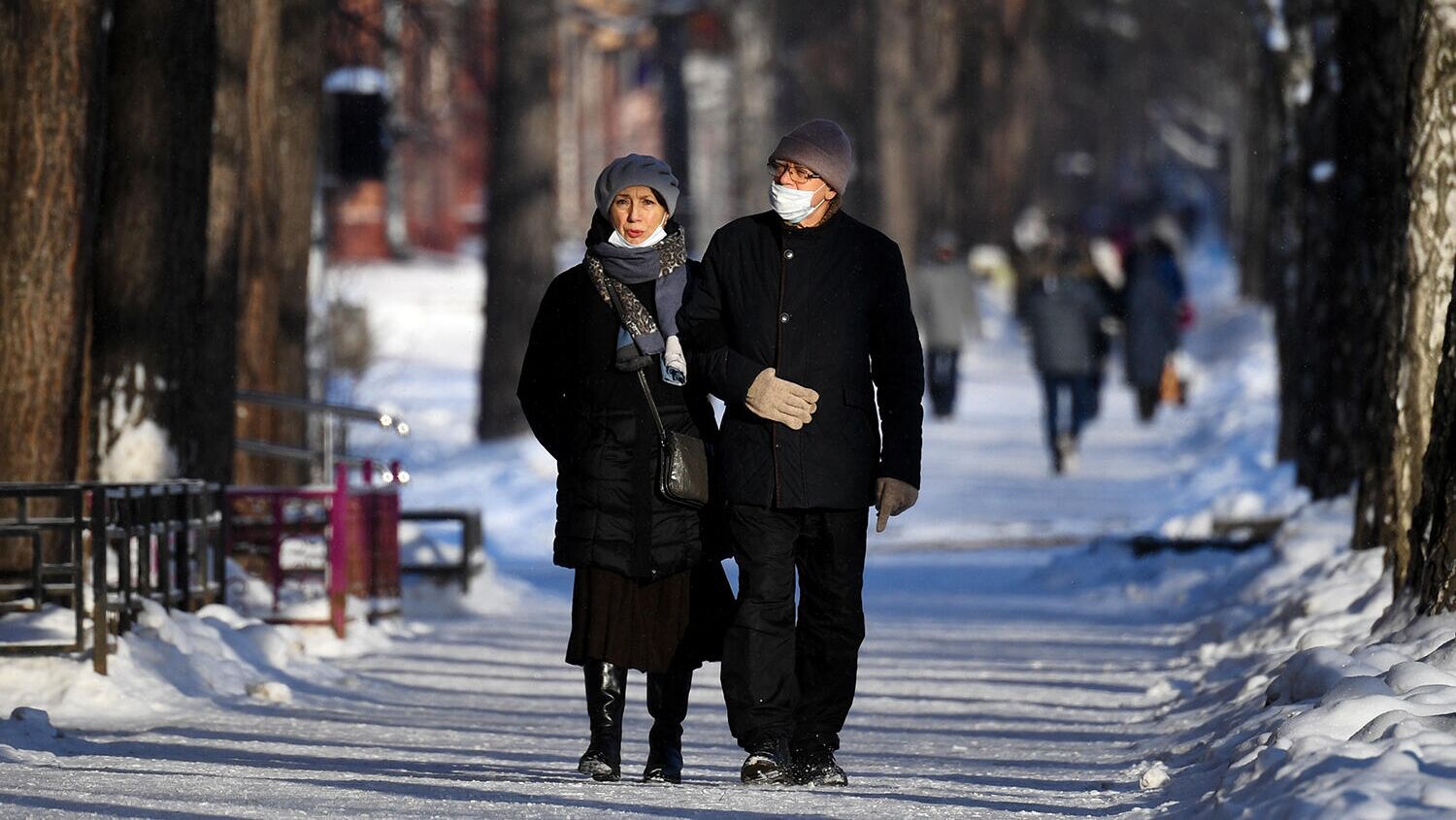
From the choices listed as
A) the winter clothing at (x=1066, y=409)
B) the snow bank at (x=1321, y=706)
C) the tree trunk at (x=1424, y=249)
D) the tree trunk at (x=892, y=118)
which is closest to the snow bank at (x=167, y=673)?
the snow bank at (x=1321, y=706)

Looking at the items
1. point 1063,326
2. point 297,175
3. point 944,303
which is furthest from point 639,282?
point 944,303

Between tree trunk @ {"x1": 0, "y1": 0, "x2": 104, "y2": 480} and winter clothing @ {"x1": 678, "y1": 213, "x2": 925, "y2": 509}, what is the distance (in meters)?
3.79

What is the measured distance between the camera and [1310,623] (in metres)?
10.6

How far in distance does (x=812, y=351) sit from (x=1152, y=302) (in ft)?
59.2

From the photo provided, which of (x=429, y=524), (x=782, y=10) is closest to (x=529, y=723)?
(x=429, y=524)

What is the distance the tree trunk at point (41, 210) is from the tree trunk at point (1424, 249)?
16.0 feet

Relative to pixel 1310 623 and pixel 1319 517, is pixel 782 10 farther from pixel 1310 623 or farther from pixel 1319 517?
pixel 1310 623

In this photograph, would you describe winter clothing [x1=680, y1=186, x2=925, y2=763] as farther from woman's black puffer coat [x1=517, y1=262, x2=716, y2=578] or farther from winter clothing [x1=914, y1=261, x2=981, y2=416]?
winter clothing [x1=914, y1=261, x2=981, y2=416]

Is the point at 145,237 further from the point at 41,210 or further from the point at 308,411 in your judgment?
the point at 308,411

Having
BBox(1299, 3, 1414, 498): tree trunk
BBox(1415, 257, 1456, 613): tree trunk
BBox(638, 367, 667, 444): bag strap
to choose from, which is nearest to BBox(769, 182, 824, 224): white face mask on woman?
BBox(638, 367, 667, 444): bag strap

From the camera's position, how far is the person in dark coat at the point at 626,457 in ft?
24.8

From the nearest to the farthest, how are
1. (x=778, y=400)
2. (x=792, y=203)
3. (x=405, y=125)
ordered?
1. (x=778, y=400)
2. (x=792, y=203)
3. (x=405, y=125)

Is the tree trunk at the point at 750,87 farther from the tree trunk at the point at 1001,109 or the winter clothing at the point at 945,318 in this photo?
the winter clothing at the point at 945,318

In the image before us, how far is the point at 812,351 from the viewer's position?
7508mm
